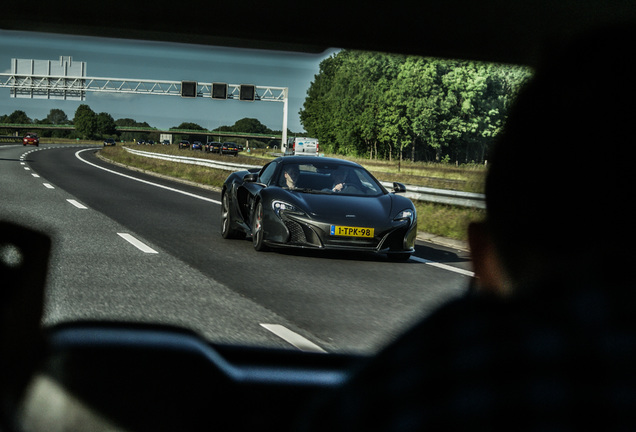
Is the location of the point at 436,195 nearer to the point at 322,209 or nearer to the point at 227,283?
the point at 322,209

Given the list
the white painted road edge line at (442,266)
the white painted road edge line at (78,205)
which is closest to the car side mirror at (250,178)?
the white painted road edge line at (442,266)

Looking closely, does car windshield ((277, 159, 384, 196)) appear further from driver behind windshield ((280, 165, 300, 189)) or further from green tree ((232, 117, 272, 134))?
green tree ((232, 117, 272, 134))

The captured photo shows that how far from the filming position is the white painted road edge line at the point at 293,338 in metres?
4.98

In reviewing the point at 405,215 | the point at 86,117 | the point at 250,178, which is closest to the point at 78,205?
the point at 86,117

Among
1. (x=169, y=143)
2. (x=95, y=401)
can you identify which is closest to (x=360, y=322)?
(x=95, y=401)

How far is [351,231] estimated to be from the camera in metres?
9.45

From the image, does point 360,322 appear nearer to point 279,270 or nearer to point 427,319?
point 279,270

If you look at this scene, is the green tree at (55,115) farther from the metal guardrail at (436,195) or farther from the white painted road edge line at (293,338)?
the metal guardrail at (436,195)

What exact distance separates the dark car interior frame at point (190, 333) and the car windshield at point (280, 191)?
84 millimetres

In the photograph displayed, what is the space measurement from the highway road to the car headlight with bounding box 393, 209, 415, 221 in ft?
2.10

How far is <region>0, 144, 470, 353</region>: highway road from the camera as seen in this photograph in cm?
575

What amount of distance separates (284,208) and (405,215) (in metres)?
1.65

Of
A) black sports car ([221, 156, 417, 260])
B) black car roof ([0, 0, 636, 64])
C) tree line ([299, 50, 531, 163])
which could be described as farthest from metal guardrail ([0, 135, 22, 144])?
black car roof ([0, 0, 636, 64])

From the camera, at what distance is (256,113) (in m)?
3.32
